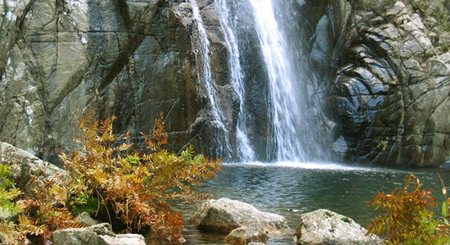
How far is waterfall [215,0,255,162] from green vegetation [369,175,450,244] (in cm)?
2229

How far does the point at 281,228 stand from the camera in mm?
10406

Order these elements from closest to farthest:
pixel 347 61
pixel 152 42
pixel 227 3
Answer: pixel 152 42 < pixel 227 3 < pixel 347 61

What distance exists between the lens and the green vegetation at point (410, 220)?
4.79m

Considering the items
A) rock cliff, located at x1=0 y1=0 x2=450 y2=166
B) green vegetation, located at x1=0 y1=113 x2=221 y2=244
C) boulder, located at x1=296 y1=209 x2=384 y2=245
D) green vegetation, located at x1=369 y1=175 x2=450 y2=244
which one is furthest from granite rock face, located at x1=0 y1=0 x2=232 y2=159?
green vegetation, located at x1=369 y1=175 x2=450 y2=244

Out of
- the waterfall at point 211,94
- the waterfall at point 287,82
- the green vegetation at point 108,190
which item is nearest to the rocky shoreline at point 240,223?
the green vegetation at point 108,190

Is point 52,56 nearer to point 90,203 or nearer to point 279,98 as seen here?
point 279,98

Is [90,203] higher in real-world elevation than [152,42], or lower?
lower

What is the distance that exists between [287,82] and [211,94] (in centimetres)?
664

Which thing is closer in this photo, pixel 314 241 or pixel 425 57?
pixel 314 241

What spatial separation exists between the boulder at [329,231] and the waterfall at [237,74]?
58.9ft

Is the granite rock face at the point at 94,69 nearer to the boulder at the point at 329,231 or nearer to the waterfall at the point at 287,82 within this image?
the waterfall at the point at 287,82

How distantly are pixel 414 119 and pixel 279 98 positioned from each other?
24.9ft

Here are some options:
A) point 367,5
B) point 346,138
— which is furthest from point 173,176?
point 367,5

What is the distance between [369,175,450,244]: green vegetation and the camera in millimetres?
4789
